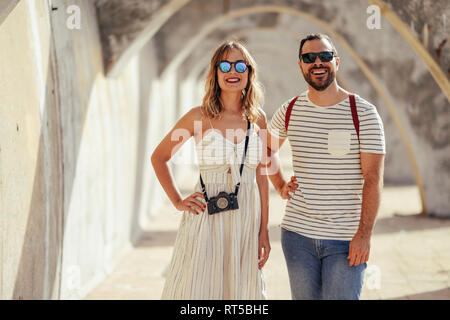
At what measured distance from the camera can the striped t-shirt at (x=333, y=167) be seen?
2.82 meters

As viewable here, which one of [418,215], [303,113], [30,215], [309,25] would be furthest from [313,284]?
[309,25]

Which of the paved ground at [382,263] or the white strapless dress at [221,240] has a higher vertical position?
the white strapless dress at [221,240]

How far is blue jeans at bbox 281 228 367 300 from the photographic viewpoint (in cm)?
277

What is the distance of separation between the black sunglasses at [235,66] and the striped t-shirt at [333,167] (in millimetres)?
391

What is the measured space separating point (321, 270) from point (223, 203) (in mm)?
577

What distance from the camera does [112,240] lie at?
662 centimetres

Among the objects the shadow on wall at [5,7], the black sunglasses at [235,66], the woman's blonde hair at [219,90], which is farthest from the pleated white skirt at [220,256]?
the shadow on wall at [5,7]

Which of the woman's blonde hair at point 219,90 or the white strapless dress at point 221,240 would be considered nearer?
the white strapless dress at point 221,240

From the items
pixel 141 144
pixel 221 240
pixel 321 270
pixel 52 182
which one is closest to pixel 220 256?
pixel 221 240

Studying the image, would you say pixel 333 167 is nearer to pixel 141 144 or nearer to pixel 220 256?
pixel 220 256

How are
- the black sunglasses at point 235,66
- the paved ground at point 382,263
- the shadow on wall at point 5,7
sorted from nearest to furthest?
the black sunglasses at point 235,66, the shadow on wall at point 5,7, the paved ground at point 382,263

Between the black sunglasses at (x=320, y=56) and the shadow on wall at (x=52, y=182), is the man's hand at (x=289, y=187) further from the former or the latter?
the shadow on wall at (x=52, y=182)

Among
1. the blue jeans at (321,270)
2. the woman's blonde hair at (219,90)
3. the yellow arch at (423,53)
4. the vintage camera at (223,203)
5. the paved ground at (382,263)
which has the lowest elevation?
the paved ground at (382,263)
